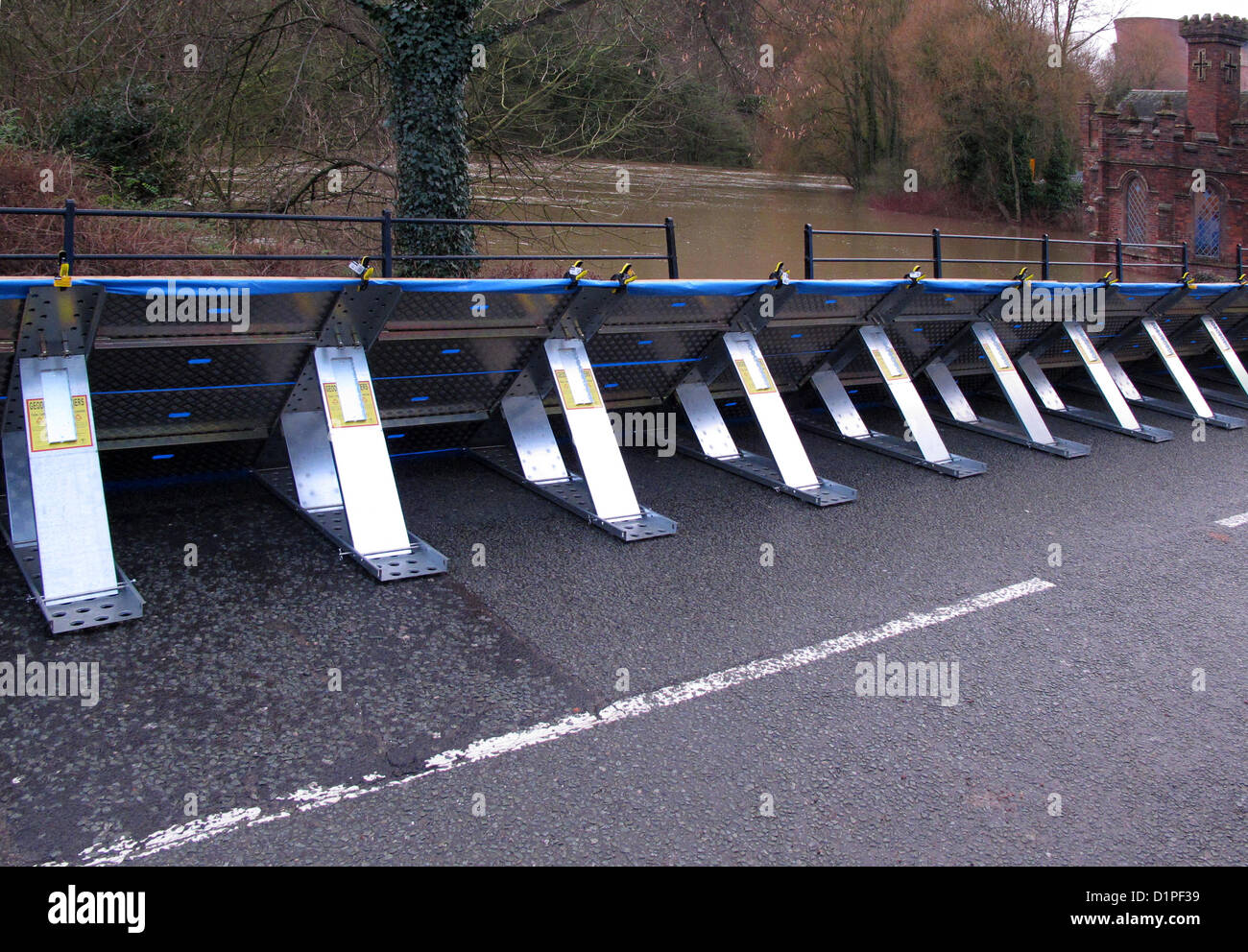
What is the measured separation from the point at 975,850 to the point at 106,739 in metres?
3.07

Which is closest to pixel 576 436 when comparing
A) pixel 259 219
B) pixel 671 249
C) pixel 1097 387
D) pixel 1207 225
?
pixel 671 249

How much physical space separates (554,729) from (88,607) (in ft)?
7.37

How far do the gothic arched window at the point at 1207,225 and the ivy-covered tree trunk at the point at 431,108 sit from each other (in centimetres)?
2722

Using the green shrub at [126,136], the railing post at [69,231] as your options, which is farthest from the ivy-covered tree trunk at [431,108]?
the railing post at [69,231]

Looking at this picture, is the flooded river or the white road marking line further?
the flooded river

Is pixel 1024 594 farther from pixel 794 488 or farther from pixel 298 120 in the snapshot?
pixel 298 120

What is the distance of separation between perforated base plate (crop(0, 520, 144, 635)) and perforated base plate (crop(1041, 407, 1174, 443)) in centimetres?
825

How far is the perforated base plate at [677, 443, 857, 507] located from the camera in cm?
679

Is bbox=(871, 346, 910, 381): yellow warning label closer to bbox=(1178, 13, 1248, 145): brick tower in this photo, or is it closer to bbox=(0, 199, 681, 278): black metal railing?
bbox=(0, 199, 681, 278): black metal railing

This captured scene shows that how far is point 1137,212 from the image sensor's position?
33031mm

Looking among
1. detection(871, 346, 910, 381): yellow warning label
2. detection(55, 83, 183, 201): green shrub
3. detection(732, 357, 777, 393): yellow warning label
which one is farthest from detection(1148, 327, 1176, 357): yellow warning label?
detection(55, 83, 183, 201): green shrub

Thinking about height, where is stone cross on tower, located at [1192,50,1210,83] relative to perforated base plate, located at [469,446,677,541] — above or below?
above

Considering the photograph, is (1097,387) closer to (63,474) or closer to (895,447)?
(895,447)
